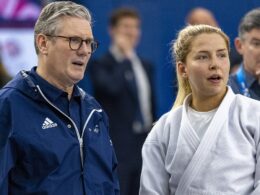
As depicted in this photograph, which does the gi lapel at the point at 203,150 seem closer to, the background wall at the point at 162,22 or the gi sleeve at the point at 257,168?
the gi sleeve at the point at 257,168

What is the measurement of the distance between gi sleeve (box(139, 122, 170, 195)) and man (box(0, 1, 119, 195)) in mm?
212

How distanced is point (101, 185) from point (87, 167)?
0.16 m

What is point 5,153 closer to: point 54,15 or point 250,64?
point 54,15

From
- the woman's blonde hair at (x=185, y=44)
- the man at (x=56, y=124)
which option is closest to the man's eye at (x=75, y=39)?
the man at (x=56, y=124)

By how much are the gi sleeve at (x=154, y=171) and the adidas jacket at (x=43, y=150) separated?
0.24m

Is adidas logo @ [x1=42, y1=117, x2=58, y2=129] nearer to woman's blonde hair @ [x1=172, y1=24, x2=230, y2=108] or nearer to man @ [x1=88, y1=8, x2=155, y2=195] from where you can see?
woman's blonde hair @ [x1=172, y1=24, x2=230, y2=108]

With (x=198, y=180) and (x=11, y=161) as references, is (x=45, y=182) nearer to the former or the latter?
(x=11, y=161)

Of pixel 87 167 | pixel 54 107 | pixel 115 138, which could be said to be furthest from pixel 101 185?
pixel 115 138

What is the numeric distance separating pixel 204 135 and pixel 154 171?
0.41m

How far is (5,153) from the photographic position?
214 inches

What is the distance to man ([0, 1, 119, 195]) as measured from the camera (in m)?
5.49

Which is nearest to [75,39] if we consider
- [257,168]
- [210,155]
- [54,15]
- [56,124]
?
[54,15]

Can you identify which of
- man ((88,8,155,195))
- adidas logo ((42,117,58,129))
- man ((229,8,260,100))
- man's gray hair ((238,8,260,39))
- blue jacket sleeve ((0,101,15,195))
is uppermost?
man's gray hair ((238,8,260,39))

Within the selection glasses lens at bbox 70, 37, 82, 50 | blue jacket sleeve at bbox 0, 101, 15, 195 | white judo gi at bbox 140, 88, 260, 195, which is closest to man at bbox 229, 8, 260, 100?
white judo gi at bbox 140, 88, 260, 195
